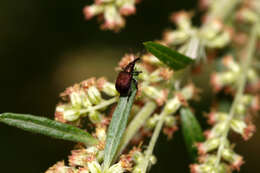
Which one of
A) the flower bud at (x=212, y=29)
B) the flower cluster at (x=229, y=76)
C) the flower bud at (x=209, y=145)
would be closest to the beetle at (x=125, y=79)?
the flower bud at (x=209, y=145)

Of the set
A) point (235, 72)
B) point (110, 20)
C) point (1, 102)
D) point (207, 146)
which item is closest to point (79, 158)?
point (207, 146)

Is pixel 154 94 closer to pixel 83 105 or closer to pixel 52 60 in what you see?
pixel 83 105

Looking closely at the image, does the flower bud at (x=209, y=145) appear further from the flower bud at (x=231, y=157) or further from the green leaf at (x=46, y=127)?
the green leaf at (x=46, y=127)

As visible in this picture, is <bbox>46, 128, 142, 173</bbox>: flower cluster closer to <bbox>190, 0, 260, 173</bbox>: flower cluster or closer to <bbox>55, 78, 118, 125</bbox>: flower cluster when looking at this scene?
<bbox>55, 78, 118, 125</bbox>: flower cluster

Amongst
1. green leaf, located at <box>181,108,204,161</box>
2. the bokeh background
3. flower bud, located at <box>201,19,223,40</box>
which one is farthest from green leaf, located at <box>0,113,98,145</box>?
the bokeh background

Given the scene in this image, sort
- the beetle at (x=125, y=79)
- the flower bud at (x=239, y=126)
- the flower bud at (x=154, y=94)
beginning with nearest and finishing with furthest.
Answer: the beetle at (x=125, y=79)
the flower bud at (x=154, y=94)
the flower bud at (x=239, y=126)

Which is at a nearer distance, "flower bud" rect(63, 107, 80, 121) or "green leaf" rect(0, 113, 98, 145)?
"green leaf" rect(0, 113, 98, 145)
